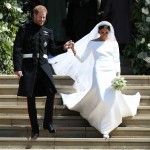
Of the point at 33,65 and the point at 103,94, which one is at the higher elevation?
the point at 33,65

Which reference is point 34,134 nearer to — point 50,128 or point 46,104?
point 50,128

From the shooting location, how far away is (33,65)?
823 centimetres

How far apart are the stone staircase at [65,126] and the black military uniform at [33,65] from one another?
468 millimetres

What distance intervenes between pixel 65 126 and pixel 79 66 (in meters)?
1.57

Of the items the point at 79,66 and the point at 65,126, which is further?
the point at 79,66

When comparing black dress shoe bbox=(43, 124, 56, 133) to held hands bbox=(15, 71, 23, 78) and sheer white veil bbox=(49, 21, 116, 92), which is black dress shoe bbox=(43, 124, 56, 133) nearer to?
held hands bbox=(15, 71, 23, 78)

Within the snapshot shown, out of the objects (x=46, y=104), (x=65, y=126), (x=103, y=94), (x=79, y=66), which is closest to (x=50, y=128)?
(x=46, y=104)

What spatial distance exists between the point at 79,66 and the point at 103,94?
1.79m

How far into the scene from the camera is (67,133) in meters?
8.83

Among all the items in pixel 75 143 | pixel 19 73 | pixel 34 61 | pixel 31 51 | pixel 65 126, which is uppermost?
pixel 31 51

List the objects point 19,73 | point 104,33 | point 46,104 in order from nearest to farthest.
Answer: point 19,73
point 46,104
point 104,33

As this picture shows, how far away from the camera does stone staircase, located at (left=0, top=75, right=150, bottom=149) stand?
27.8 ft

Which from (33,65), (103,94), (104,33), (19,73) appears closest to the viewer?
(19,73)

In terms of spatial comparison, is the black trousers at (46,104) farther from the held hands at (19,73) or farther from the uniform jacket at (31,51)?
the held hands at (19,73)
